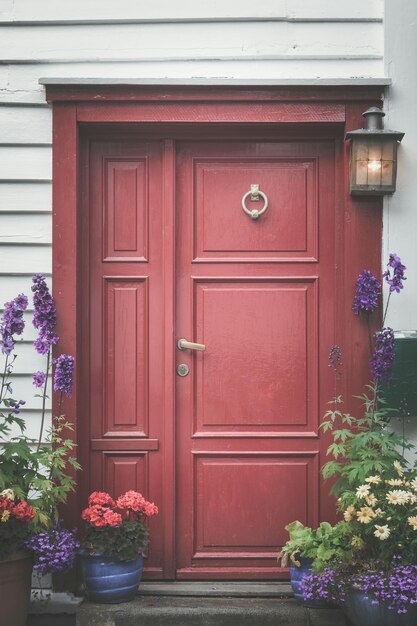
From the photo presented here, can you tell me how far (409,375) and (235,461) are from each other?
1.17m

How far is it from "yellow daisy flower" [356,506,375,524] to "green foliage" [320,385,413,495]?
0.22 meters

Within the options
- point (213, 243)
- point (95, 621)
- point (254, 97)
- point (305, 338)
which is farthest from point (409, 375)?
point (95, 621)

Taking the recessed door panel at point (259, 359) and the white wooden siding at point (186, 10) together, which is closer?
the white wooden siding at point (186, 10)

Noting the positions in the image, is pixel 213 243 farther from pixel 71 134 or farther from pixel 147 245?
pixel 71 134

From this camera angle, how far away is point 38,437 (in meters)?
5.15

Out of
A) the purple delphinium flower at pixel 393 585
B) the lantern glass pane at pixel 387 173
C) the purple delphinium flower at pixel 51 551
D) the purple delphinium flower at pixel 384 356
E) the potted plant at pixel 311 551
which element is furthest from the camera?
the lantern glass pane at pixel 387 173

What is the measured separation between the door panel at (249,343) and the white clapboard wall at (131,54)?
0.50 metres

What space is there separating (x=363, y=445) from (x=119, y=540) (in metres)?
1.42

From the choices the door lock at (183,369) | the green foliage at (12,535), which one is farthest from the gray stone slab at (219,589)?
the door lock at (183,369)

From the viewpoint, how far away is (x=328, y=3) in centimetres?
518

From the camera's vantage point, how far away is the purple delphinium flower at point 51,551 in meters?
4.55

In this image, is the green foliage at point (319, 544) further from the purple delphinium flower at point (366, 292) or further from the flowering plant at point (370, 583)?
the purple delphinium flower at point (366, 292)

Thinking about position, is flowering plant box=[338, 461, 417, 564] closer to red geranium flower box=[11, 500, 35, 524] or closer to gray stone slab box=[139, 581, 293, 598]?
gray stone slab box=[139, 581, 293, 598]

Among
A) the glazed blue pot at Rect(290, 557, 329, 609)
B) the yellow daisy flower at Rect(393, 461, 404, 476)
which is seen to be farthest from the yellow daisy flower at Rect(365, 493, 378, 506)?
the glazed blue pot at Rect(290, 557, 329, 609)
